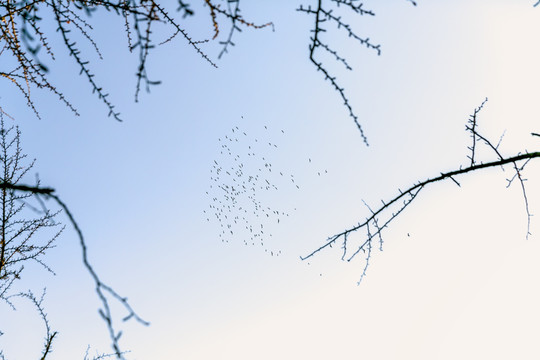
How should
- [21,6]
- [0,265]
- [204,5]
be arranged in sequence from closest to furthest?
1. [204,5]
2. [21,6]
3. [0,265]

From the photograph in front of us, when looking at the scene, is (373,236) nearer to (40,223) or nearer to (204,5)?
(204,5)

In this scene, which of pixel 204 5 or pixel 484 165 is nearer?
pixel 204 5

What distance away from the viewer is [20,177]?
18.2 ft

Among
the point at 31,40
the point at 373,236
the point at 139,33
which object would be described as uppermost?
the point at 31,40

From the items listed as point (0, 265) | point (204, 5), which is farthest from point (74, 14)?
point (0, 265)

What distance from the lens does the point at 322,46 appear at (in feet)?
5.22

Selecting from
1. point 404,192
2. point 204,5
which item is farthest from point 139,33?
point 404,192

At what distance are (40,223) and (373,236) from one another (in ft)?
16.2

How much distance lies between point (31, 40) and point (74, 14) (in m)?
0.84

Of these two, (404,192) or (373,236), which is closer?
(404,192)

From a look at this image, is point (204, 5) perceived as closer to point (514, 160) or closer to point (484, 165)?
point (484, 165)

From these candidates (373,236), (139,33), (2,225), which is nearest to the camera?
(139,33)

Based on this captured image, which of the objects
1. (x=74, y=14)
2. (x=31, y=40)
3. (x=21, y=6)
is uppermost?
(x=74, y=14)

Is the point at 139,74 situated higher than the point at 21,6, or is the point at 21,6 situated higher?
the point at 21,6
